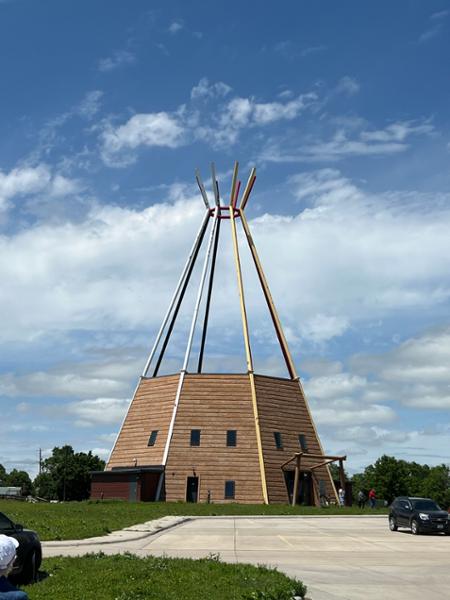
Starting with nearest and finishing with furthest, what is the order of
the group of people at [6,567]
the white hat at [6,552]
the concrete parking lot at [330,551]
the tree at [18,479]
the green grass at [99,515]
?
the group of people at [6,567] < the white hat at [6,552] < the concrete parking lot at [330,551] < the green grass at [99,515] < the tree at [18,479]

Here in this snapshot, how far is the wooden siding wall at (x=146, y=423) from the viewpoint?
49419 millimetres

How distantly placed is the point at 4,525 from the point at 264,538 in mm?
11947

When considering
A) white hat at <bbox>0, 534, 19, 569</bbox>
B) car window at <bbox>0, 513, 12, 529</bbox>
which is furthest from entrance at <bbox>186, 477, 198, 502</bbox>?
white hat at <bbox>0, 534, 19, 569</bbox>

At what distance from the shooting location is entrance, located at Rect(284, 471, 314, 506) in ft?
160

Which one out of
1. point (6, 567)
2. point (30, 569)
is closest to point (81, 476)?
point (30, 569)

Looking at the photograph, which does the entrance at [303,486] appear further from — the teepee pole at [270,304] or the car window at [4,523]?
the car window at [4,523]

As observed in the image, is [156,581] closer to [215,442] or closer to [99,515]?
[99,515]

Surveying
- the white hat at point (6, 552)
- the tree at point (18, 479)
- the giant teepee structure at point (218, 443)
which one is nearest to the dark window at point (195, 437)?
the giant teepee structure at point (218, 443)

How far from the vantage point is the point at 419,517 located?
83.6 feet

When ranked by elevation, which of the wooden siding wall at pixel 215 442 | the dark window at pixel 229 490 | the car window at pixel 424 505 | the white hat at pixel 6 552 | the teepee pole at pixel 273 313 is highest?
the teepee pole at pixel 273 313

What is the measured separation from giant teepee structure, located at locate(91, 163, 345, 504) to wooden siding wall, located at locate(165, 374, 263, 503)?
0.22 feet

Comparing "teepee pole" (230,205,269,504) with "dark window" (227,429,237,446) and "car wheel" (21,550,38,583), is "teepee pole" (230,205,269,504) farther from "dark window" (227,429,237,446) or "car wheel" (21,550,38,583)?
"car wheel" (21,550,38,583)

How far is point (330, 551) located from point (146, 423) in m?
Result: 33.9

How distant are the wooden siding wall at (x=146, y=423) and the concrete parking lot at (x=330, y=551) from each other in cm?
1969
